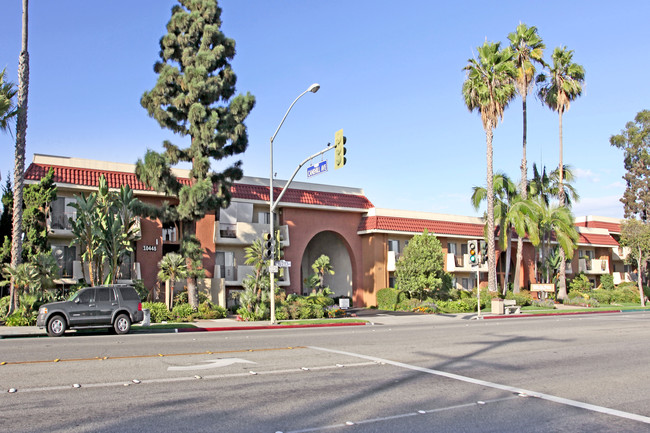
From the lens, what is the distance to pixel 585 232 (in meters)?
53.2

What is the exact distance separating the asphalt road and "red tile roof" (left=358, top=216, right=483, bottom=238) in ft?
78.5

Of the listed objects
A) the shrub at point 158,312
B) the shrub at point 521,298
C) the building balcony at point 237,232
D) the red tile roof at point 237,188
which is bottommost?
the shrub at point 521,298

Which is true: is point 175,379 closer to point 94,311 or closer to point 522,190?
point 94,311

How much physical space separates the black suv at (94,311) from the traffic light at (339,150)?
8.71 m

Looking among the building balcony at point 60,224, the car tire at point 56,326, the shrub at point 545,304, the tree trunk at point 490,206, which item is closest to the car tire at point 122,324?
the car tire at point 56,326

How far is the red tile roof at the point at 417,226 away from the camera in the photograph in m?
39.2

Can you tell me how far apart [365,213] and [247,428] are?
34.2 meters

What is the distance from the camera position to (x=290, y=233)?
36688 mm

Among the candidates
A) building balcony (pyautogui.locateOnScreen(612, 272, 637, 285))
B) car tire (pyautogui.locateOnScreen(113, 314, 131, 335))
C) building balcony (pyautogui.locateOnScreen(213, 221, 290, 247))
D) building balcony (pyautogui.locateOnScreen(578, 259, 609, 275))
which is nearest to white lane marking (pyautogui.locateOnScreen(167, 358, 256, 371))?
car tire (pyautogui.locateOnScreen(113, 314, 131, 335))

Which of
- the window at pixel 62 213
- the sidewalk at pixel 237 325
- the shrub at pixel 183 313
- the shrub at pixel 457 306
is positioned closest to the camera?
the sidewalk at pixel 237 325

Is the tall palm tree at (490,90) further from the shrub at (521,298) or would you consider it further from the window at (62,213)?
the window at (62,213)

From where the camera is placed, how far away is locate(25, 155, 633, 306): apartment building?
29.5 m

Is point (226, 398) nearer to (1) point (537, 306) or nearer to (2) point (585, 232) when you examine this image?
(1) point (537, 306)

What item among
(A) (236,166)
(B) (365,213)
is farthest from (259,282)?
(B) (365,213)
